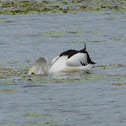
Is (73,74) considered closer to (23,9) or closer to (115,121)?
(115,121)

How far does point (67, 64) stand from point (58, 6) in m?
14.5

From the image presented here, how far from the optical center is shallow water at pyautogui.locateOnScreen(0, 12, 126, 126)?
10539 mm

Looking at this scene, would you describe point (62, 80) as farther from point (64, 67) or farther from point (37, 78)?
point (64, 67)

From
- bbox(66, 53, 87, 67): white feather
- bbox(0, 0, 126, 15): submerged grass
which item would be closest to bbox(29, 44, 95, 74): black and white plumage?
bbox(66, 53, 87, 67): white feather

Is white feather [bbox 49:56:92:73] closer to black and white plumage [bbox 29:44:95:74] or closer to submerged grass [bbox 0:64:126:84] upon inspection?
black and white plumage [bbox 29:44:95:74]

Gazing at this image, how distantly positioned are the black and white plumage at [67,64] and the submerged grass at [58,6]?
12.6 meters

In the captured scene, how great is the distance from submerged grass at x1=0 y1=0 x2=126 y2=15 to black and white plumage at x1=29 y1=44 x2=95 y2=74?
41.2 ft

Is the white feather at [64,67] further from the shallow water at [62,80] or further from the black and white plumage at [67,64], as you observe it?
the shallow water at [62,80]

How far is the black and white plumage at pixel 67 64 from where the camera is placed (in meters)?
15.3

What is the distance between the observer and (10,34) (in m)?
22.4

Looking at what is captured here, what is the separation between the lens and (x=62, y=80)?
46.0ft

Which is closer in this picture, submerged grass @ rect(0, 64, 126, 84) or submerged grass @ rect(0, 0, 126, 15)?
submerged grass @ rect(0, 64, 126, 84)

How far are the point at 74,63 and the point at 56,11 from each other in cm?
1327

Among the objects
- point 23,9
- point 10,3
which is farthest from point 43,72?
point 10,3
